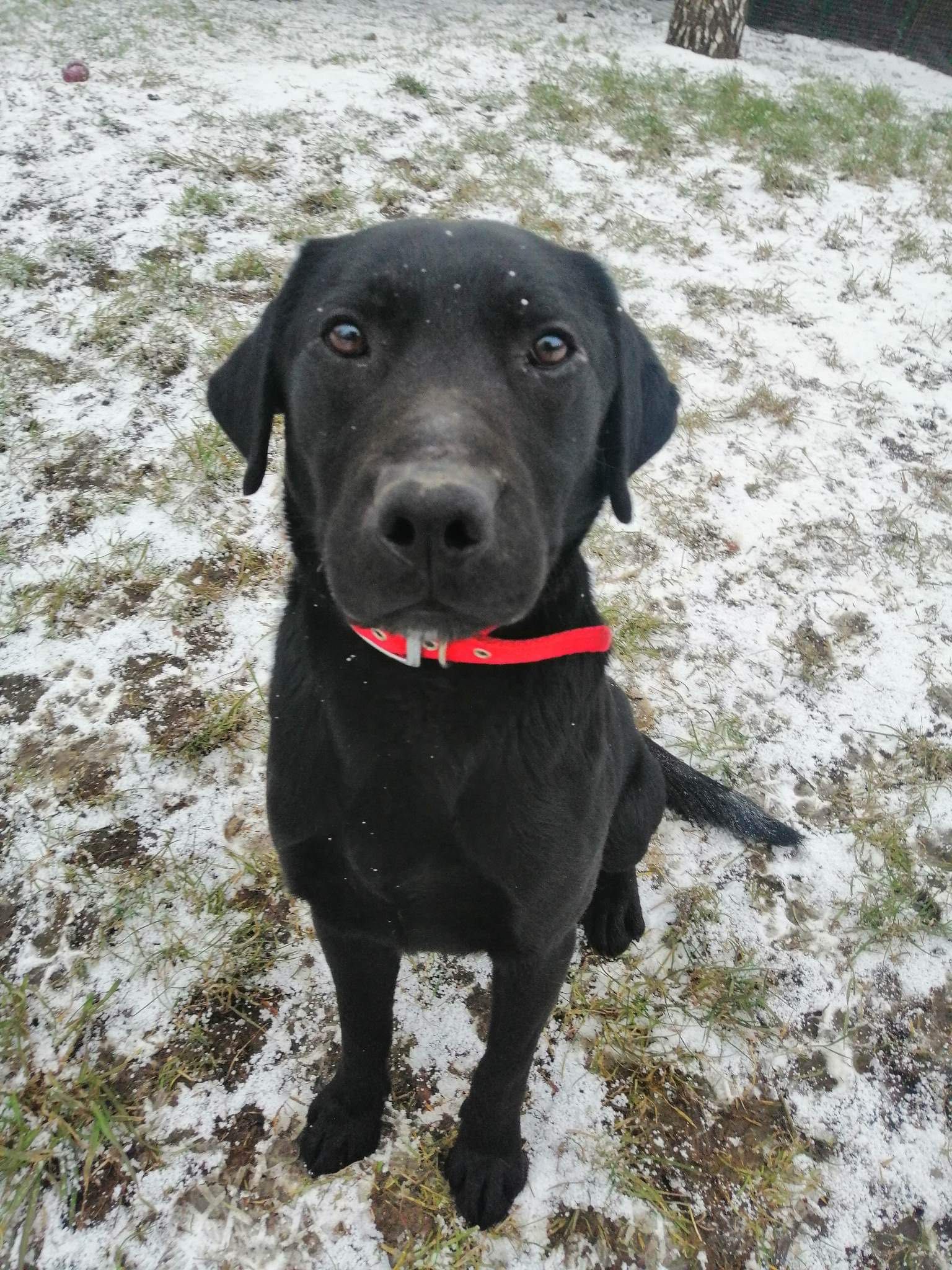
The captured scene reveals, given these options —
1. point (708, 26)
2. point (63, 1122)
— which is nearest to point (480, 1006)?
point (63, 1122)

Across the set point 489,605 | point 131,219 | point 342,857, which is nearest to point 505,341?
point 489,605

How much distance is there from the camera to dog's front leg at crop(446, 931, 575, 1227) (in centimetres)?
154

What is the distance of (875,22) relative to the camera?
9.14 meters

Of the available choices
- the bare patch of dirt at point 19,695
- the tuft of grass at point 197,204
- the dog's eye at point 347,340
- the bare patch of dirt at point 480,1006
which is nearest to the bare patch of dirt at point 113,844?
the bare patch of dirt at point 19,695

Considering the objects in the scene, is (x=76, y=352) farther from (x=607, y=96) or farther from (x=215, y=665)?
(x=607, y=96)

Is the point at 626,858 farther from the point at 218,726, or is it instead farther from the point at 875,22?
the point at 875,22

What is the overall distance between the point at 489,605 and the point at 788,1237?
1697 mm

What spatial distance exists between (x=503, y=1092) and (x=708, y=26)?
8.35 metres

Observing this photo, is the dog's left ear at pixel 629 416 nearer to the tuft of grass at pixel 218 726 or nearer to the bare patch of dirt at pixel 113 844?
the tuft of grass at pixel 218 726

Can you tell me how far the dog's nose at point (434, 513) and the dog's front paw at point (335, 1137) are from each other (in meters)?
1.39

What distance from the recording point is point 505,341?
1343 millimetres

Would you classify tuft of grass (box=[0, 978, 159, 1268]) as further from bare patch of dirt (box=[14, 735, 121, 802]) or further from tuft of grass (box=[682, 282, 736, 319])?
tuft of grass (box=[682, 282, 736, 319])

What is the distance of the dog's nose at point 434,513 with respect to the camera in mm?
1020

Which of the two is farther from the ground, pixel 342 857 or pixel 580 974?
pixel 342 857
